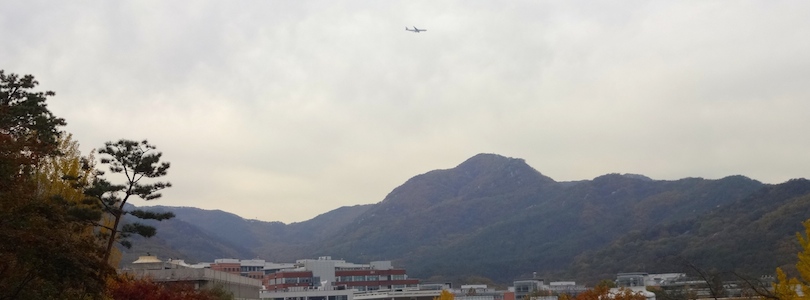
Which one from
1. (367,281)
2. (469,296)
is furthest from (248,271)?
(469,296)

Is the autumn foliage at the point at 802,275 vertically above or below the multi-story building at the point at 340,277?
below

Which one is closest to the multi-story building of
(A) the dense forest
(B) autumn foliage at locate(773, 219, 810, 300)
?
(A) the dense forest

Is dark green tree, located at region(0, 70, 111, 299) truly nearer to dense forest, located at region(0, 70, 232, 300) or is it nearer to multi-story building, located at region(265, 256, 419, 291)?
dense forest, located at region(0, 70, 232, 300)

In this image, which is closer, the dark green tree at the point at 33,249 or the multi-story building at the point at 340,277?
the dark green tree at the point at 33,249

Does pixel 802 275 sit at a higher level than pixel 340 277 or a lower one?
lower

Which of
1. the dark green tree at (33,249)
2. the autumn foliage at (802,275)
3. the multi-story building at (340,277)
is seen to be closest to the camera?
the dark green tree at (33,249)

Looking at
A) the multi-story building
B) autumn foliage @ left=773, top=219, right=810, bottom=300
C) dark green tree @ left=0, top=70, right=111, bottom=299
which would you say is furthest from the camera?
the multi-story building

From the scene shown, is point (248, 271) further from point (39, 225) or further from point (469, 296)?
point (39, 225)

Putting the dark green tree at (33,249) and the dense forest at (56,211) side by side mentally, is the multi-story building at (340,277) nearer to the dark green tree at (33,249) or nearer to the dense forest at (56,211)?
the dense forest at (56,211)

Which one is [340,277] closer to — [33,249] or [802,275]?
[802,275]

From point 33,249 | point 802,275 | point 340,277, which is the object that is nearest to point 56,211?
point 33,249

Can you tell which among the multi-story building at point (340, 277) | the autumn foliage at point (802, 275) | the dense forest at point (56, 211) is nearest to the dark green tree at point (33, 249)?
the dense forest at point (56, 211)
